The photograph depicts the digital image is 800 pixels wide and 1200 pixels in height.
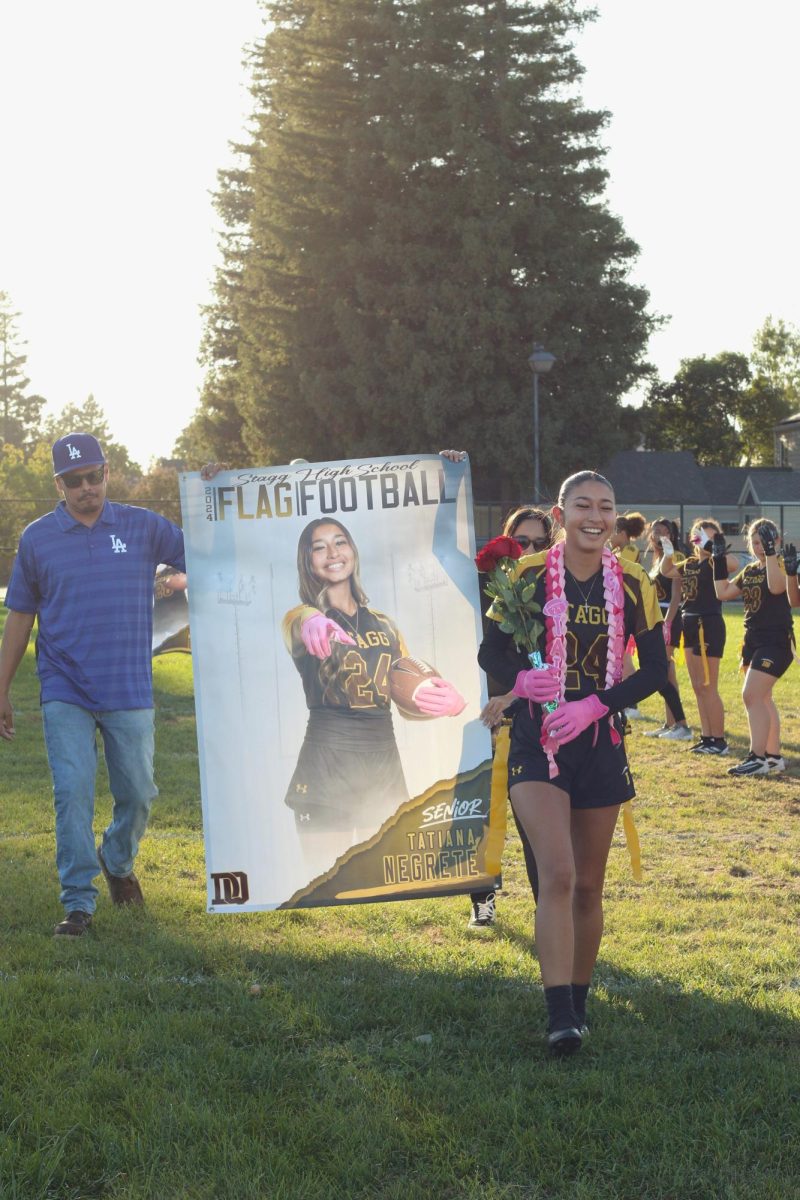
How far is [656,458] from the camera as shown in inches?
3164

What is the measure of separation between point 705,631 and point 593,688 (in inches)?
303

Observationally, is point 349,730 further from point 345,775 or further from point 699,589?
point 699,589

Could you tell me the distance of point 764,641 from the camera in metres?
11.0

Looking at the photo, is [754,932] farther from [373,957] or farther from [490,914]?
[373,957]

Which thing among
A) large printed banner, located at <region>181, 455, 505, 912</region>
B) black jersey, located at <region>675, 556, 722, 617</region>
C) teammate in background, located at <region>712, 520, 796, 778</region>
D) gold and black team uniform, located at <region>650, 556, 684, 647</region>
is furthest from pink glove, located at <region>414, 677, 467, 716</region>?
gold and black team uniform, located at <region>650, 556, 684, 647</region>

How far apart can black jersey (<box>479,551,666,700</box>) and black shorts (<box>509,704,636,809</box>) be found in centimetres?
17

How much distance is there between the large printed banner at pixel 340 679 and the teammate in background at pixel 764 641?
5.17 m

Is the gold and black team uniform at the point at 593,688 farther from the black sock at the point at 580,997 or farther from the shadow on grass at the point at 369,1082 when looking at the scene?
the shadow on grass at the point at 369,1082

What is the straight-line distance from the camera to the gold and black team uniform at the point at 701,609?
1220 cm

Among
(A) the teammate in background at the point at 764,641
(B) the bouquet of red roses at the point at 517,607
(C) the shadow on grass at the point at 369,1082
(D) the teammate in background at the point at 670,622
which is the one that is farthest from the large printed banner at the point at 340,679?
(D) the teammate in background at the point at 670,622

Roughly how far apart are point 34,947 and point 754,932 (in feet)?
11.1

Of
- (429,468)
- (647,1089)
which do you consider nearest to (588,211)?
(429,468)

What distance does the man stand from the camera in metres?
6.34

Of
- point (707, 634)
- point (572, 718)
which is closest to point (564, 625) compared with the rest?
point (572, 718)
